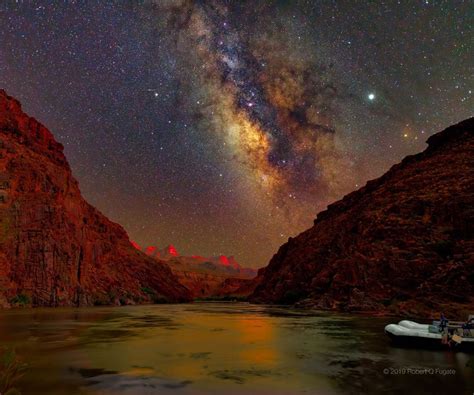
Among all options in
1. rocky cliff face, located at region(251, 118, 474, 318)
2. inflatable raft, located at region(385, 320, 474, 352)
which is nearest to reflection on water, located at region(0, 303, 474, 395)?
inflatable raft, located at region(385, 320, 474, 352)

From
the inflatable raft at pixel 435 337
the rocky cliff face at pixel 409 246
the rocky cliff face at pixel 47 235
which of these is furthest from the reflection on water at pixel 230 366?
the rocky cliff face at pixel 47 235

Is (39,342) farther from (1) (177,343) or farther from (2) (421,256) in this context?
(2) (421,256)

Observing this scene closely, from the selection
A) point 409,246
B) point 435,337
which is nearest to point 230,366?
point 435,337

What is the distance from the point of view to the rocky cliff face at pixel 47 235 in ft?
269

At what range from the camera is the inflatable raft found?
23.0 m

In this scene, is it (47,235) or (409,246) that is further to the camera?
(47,235)

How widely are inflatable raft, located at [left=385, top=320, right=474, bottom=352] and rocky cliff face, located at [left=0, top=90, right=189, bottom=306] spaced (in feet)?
240

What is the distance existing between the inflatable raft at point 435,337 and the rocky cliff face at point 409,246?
90.7 feet

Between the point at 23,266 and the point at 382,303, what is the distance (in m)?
70.6

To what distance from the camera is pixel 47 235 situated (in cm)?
8775

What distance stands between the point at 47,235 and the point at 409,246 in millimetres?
74794

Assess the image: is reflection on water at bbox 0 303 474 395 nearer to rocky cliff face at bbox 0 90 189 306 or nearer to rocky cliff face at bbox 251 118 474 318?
rocky cliff face at bbox 251 118 474 318

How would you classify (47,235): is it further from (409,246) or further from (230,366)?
(230,366)

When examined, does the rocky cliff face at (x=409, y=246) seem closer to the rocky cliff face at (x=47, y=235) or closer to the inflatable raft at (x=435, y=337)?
the inflatable raft at (x=435, y=337)
